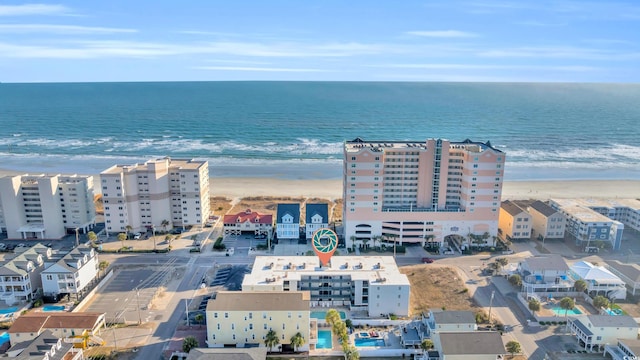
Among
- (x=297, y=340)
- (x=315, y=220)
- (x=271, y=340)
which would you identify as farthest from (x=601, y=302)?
(x=315, y=220)

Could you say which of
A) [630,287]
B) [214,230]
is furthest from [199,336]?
[630,287]

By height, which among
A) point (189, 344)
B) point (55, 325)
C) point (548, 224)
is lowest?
point (189, 344)

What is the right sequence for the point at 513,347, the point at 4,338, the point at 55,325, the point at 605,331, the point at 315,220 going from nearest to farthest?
the point at 513,347 < the point at 605,331 < the point at 55,325 < the point at 4,338 < the point at 315,220

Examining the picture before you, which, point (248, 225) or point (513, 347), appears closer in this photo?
point (513, 347)

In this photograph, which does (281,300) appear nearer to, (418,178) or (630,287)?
(418,178)

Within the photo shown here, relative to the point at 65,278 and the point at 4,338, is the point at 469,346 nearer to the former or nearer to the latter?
the point at 4,338

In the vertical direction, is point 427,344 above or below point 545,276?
below

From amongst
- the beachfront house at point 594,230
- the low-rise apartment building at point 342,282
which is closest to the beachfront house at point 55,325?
the low-rise apartment building at point 342,282
